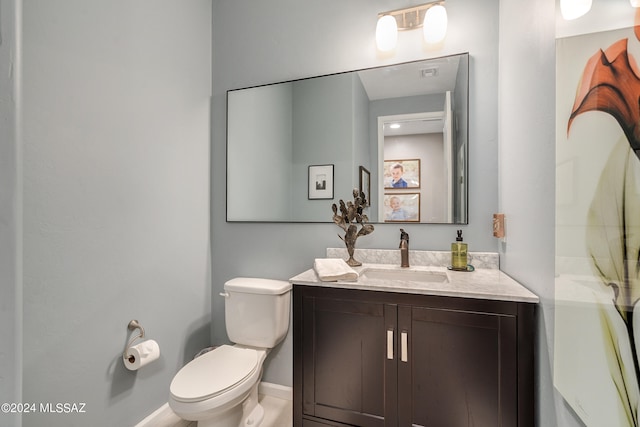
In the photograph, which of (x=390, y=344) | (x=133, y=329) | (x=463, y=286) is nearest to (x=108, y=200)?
(x=133, y=329)

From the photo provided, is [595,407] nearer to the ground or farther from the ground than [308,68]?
nearer to the ground

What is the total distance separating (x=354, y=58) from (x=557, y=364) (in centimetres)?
177

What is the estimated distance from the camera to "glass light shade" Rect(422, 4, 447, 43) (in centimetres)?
165

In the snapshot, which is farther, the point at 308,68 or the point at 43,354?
the point at 308,68

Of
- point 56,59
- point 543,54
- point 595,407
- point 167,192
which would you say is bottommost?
point 595,407

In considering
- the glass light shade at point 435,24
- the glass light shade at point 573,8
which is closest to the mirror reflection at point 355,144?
the glass light shade at point 435,24

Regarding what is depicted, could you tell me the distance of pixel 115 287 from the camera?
4.90ft

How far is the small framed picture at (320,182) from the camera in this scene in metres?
1.90

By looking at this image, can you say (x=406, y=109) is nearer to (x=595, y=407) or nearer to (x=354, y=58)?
(x=354, y=58)

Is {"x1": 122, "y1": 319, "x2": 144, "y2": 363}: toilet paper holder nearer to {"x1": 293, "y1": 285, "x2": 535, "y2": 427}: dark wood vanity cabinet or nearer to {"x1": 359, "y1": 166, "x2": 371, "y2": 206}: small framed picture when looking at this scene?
{"x1": 293, "y1": 285, "x2": 535, "y2": 427}: dark wood vanity cabinet

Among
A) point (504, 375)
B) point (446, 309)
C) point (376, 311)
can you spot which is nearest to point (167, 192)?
point (376, 311)

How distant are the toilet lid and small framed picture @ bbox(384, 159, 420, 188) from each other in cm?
124

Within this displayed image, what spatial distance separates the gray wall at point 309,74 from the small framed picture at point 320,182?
8cm

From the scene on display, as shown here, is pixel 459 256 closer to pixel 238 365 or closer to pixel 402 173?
pixel 402 173
